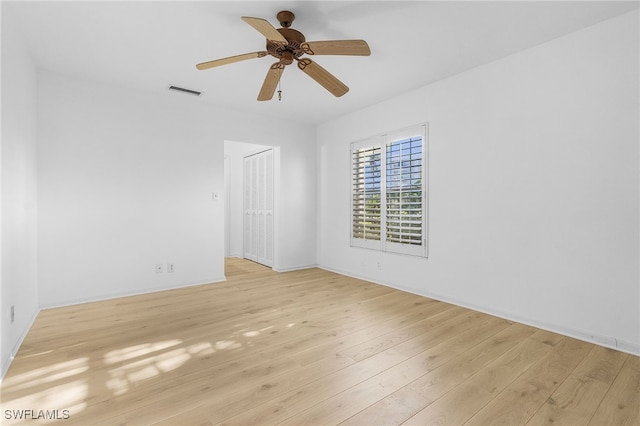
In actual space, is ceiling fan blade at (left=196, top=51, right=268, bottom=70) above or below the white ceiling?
below

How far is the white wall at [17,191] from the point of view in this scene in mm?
2240

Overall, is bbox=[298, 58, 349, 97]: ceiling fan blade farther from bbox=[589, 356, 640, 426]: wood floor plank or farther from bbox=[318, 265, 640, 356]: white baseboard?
bbox=[589, 356, 640, 426]: wood floor plank

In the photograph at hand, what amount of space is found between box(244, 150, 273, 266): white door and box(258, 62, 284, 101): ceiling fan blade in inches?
107

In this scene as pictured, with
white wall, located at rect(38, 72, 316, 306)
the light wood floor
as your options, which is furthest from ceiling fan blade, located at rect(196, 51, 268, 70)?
the light wood floor

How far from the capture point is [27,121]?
302cm

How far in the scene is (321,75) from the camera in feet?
9.15

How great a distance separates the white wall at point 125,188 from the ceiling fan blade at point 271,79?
182cm

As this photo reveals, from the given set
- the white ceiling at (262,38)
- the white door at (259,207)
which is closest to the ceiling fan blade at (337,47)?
the white ceiling at (262,38)

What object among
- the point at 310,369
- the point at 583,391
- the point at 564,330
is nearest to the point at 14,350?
the point at 310,369

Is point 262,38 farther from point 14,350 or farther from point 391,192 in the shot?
point 14,350

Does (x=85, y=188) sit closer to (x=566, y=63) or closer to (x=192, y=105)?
(x=192, y=105)

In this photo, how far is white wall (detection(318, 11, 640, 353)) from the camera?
2504 millimetres

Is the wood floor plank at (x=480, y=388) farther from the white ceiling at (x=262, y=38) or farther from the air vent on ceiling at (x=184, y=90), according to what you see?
the air vent on ceiling at (x=184, y=90)

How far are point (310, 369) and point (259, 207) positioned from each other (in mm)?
4380
